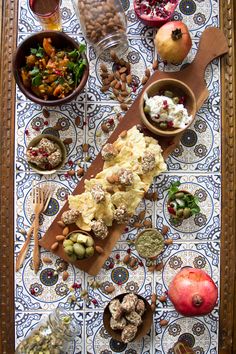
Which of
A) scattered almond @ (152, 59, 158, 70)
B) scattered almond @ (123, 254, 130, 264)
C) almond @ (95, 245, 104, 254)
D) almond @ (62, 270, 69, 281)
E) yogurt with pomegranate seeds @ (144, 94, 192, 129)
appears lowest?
almond @ (62, 270, 69, 281)

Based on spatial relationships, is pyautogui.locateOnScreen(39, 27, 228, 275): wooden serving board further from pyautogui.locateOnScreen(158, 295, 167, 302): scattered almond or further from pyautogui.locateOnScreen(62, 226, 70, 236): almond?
pyautogui.locateOnScreen(158, 295, 167, 302): scattered almond

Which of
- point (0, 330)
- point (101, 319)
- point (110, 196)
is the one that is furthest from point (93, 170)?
point (0, 330)

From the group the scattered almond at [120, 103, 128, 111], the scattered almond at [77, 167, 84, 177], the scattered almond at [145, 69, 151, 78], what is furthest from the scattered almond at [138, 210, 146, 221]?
the scattered almond at [145, 69, 151, 78]

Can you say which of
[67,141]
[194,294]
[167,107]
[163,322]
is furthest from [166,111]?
[163,322]

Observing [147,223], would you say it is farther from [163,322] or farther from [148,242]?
[163,322]

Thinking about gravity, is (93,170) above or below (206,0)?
below

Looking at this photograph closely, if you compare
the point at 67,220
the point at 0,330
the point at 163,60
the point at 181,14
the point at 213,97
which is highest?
the point at 181,14

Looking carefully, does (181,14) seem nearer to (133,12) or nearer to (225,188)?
(133,12)

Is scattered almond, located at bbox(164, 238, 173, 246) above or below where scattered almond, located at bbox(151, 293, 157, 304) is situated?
above

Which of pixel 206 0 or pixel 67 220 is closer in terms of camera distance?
pixel 67 220
